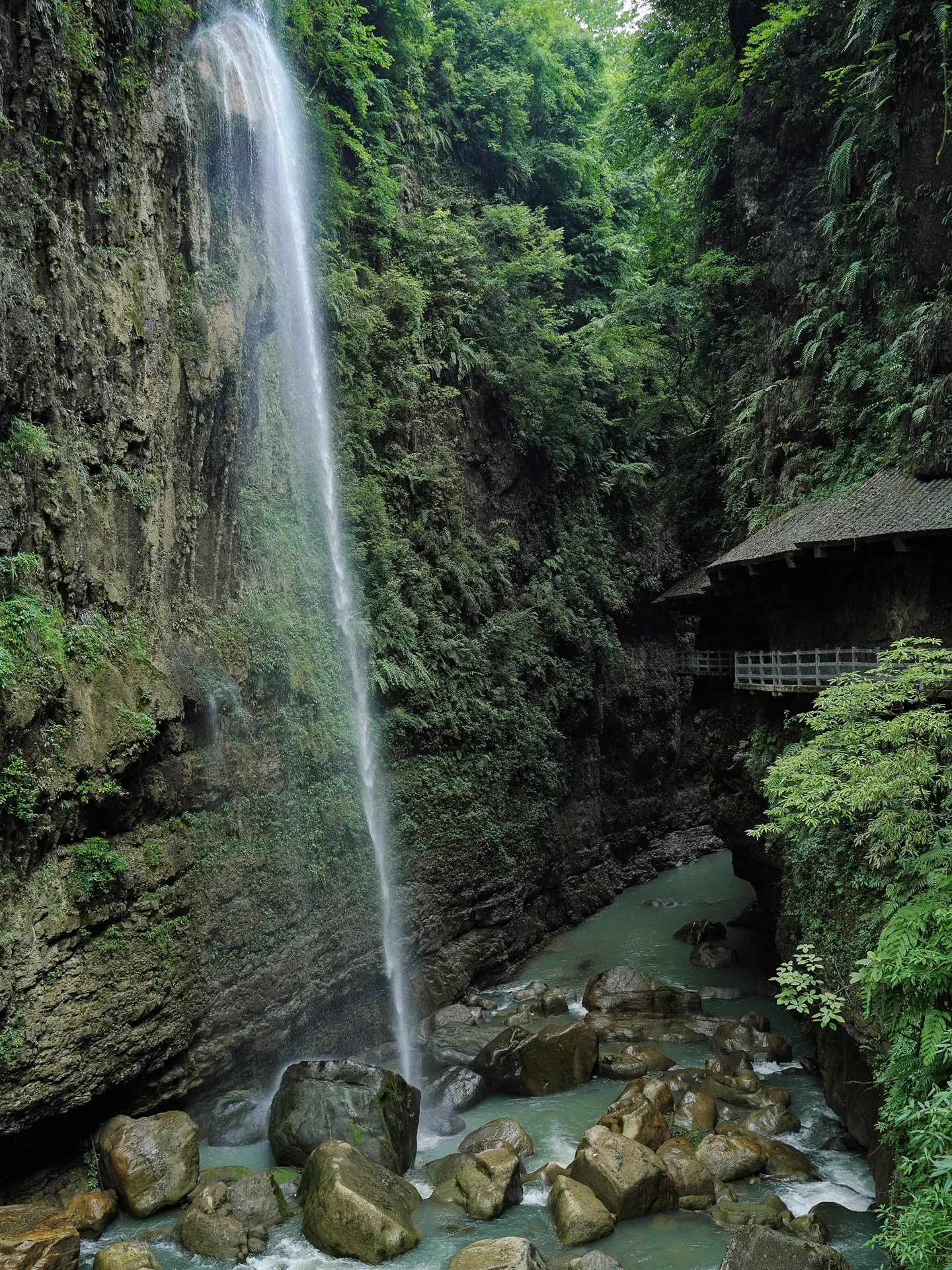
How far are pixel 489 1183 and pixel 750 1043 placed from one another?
6703 mm

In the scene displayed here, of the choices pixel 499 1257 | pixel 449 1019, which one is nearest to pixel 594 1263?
pixel 499 1257

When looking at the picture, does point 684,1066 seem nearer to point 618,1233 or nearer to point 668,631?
point 618,1233

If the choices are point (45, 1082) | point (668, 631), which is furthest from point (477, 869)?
point (668, 631)

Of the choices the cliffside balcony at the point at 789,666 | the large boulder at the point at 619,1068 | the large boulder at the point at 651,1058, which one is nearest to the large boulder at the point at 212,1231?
the large boulder at the point at 619,1068

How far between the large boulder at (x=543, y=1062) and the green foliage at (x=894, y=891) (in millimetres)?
4069

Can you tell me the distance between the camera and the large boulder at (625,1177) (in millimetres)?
10414

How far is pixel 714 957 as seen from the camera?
65.8 feet

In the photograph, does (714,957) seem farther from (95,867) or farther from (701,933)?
(95,867)

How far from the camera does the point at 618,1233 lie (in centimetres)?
1022

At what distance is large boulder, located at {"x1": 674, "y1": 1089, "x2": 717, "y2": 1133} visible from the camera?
1233 cm

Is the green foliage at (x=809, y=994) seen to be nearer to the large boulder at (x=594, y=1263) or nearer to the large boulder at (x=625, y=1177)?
the large boulder at (x=625, y=1177)

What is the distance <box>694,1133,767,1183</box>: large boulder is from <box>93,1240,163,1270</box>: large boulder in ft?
22.9

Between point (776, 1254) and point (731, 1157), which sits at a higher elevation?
point (776, 1254)

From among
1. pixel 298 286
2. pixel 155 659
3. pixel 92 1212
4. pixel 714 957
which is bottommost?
pixel 714 957
